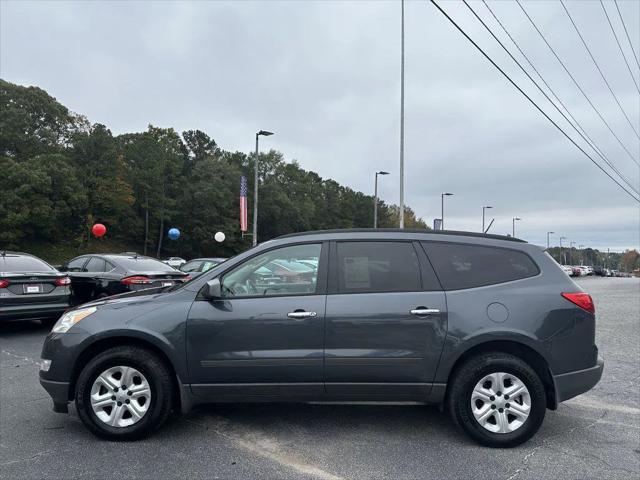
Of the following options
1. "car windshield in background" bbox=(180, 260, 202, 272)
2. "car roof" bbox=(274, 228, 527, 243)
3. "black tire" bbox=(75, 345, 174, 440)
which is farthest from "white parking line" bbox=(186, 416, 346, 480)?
"car windshield in background" bbox=(180, 260, 202, 272)

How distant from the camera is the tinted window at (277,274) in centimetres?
413

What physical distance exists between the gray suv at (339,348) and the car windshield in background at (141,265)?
582cm

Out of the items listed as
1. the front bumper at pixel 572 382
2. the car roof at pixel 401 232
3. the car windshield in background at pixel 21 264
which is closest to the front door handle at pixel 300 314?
the car roof at pixel 401 232

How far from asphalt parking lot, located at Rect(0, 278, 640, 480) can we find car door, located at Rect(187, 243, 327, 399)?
0.45 metres

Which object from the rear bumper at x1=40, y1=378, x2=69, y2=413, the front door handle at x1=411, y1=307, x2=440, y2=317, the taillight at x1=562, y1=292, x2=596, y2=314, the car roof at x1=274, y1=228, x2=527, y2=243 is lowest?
the rear bumper at x1=40, y1=378, x2=69, y2=413

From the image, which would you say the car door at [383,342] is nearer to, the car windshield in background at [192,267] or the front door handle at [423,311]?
the front door handle at [423,311]

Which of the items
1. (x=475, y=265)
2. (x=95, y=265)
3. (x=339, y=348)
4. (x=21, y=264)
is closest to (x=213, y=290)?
(x=339, y=348)

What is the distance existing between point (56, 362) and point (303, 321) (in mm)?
2067

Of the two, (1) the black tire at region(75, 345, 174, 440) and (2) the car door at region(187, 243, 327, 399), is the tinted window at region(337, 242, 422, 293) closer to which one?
(2) the car door at region(187, 243, 327, 399)

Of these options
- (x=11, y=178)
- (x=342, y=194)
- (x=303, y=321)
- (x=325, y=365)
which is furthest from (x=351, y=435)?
(x=342, y=194)

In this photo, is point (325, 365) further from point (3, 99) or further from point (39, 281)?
point (3, 99)

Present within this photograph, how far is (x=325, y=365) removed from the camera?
3969 mm

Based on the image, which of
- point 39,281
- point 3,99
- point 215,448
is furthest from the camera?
point 3,99

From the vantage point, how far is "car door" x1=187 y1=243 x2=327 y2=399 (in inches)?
157
